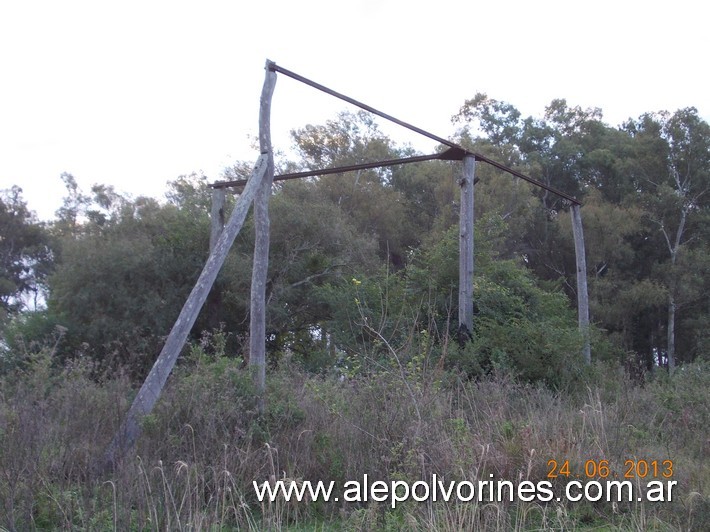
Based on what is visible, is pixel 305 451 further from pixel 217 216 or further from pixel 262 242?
pixel 217 216

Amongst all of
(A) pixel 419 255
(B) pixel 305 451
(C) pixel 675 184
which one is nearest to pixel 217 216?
(B) pixel 305 451

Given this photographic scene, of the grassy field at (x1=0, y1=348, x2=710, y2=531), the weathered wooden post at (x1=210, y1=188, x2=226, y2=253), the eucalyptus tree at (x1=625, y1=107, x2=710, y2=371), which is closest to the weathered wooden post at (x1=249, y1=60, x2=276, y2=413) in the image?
the grassy field at (x1=0, y1=348, x2=710, y2=531)

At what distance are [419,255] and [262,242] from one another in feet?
37.1

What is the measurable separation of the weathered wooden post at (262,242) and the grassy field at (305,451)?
58 centimetres

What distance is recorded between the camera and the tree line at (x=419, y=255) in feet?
51.9

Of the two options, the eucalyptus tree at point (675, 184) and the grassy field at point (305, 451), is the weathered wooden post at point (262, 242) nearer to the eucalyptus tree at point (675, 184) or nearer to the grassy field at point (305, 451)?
the grassy field at point (305, 451)

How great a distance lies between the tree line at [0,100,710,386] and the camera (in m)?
15.8

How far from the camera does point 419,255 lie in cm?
2016

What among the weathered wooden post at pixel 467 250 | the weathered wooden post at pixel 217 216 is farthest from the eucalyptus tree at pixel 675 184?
the weathered wooden post at pixel 217 216

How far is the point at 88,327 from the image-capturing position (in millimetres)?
19938

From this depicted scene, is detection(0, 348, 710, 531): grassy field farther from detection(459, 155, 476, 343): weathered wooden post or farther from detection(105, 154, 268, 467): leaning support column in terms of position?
detection(459, 155, 476, 343): weathered wooden post

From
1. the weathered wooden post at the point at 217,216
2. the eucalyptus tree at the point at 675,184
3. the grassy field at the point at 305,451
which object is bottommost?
the grassy field at the point at 305,451

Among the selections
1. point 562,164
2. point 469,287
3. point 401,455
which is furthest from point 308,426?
point 562,164

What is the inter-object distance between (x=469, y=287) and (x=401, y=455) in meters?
8.07
